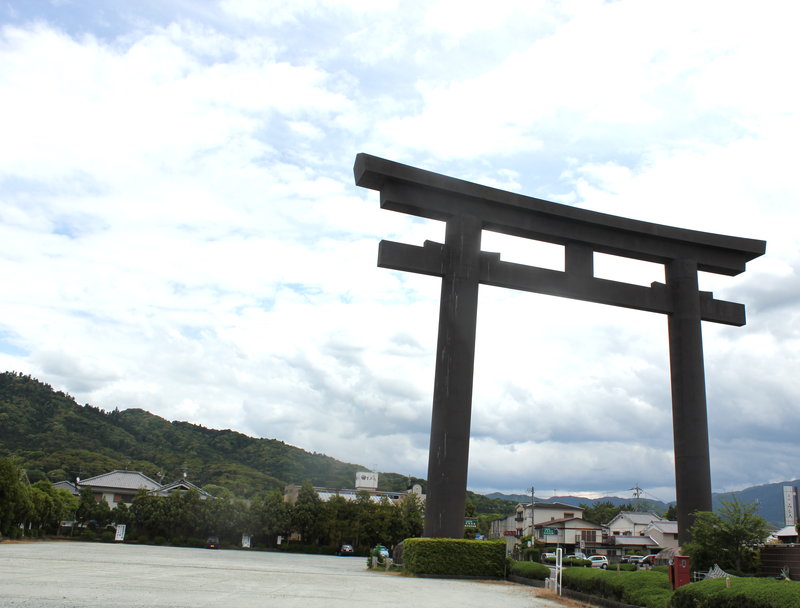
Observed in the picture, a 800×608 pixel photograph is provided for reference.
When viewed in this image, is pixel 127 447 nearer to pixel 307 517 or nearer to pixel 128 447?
pixel 128 447

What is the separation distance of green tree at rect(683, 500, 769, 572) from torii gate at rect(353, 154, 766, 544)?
4021 millimetres

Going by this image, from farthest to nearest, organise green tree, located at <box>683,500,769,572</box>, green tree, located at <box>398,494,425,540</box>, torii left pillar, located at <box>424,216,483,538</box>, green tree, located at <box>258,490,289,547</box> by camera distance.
→ green tree, located at <box>398,494,425,540</box> → green tree, located at <box>258,490,289,547</box> → torii left pillar, located at <box>424,216,483,538</box> → green tree, located at <box>683,500,769,572</box>

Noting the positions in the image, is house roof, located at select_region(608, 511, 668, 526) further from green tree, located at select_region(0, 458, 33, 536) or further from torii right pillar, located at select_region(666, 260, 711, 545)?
green tree, located at select_region(0, 458, 33, 536)

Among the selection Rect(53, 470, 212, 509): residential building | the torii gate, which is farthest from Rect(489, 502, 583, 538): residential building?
the torii gate

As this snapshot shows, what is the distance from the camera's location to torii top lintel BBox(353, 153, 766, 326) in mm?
19391

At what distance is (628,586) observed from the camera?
13.0 metres

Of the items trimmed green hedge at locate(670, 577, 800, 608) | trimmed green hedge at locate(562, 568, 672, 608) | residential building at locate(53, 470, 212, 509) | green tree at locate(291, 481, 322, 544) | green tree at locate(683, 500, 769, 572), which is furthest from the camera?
residential building at locate(53, 470, 212, 509)

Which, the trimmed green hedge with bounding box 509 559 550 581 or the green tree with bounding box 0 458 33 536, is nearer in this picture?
the trimmed green hedge with bounding box 509 559 550 581

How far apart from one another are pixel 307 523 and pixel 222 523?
21.3ft

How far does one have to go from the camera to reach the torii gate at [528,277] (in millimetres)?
18453

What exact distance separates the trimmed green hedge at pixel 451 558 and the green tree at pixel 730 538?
539cm

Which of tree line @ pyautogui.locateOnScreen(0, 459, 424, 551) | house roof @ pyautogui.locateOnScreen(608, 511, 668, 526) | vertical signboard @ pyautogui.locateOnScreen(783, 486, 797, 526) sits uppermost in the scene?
vertical signboard @ pyautogui.locateOnScreen(783, 486, 797, 526)

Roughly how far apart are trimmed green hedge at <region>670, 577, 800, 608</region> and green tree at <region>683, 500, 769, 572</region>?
5118 millimetres

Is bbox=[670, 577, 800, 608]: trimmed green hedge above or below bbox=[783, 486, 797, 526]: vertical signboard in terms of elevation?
below
